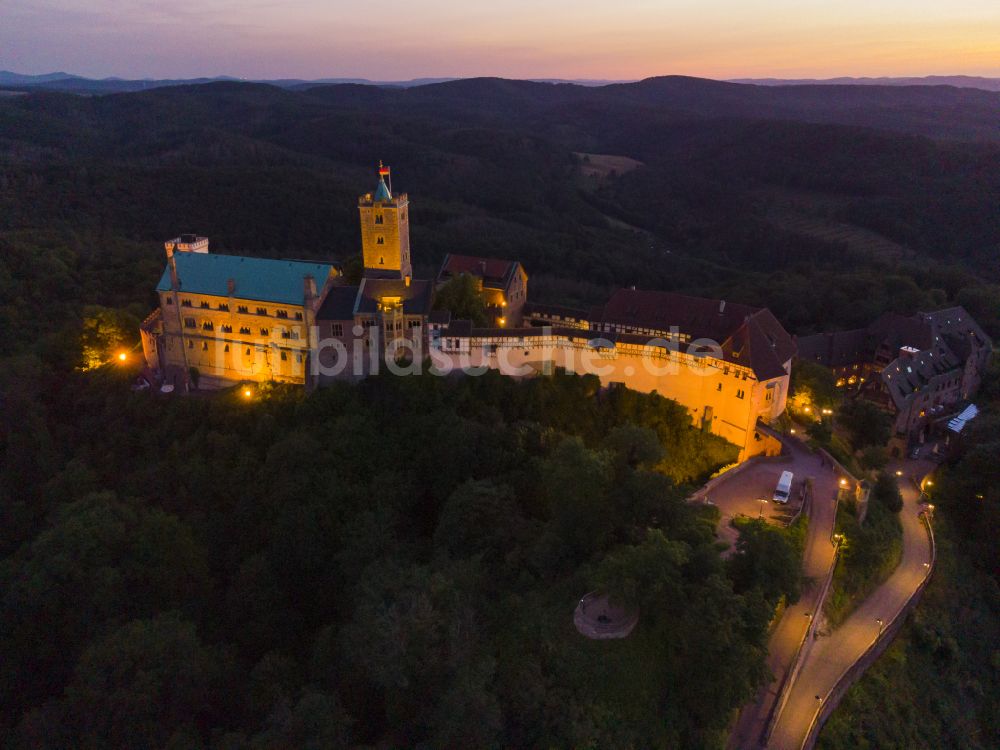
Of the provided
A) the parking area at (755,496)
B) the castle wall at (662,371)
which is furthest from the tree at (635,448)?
the castle wall at (662,371)

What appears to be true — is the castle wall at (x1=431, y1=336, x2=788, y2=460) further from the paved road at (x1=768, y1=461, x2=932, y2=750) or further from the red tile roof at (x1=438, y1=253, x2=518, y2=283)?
the red tile roof at (x1=438, y1=253, x2=518, y2=283)

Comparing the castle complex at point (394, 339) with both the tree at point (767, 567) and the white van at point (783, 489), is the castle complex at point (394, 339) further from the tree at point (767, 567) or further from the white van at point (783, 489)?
the tree at point (767, 567)

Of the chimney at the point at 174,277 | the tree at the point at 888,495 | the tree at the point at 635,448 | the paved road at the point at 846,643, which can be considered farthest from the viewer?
the chimney at the point at 174,277

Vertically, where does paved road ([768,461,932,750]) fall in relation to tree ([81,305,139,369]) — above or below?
below

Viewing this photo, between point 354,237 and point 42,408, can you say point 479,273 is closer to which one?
point 42,408

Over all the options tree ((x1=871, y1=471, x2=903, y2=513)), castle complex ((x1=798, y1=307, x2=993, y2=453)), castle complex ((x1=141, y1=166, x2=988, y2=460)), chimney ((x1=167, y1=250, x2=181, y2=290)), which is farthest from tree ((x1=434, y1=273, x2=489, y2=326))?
castle complex ((x1=798, y1=307, x2=993, y2=453))
